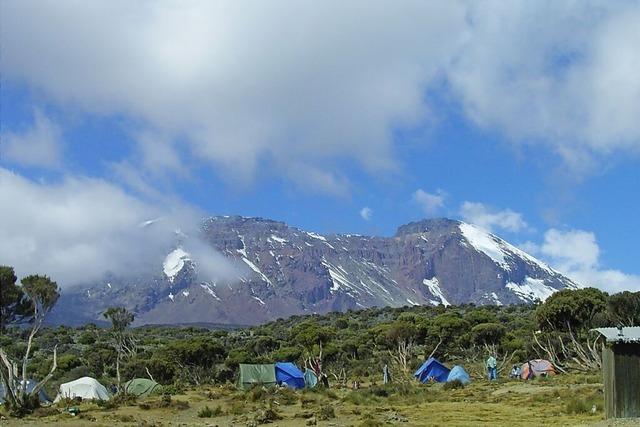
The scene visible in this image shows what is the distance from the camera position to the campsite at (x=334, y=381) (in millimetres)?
26766

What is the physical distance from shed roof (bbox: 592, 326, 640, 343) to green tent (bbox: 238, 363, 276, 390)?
26327 mm

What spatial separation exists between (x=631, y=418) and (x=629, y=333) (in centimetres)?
220

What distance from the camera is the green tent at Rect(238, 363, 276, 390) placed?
143 ft

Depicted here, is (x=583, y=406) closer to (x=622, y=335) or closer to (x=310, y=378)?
(x=622, y=335)

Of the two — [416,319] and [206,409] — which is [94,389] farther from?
[416,319]

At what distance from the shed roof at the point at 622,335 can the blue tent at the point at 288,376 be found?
27321 mm

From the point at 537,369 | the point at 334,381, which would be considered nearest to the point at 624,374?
the point at 537,369

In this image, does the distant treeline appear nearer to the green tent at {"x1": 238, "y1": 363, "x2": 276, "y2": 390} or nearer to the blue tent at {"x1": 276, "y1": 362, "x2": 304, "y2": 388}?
the blue tent at {"x1": 276, "y1": 362, "x2": 304, "y2": 388}

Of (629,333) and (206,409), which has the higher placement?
(629,333)

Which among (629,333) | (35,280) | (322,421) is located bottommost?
(322,421)

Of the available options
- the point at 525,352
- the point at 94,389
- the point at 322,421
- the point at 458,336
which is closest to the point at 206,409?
the point at 322,421

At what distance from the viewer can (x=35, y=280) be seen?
30656 millimetres

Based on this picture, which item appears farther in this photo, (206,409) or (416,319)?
(416,319)

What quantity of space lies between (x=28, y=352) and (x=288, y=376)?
763 inches
